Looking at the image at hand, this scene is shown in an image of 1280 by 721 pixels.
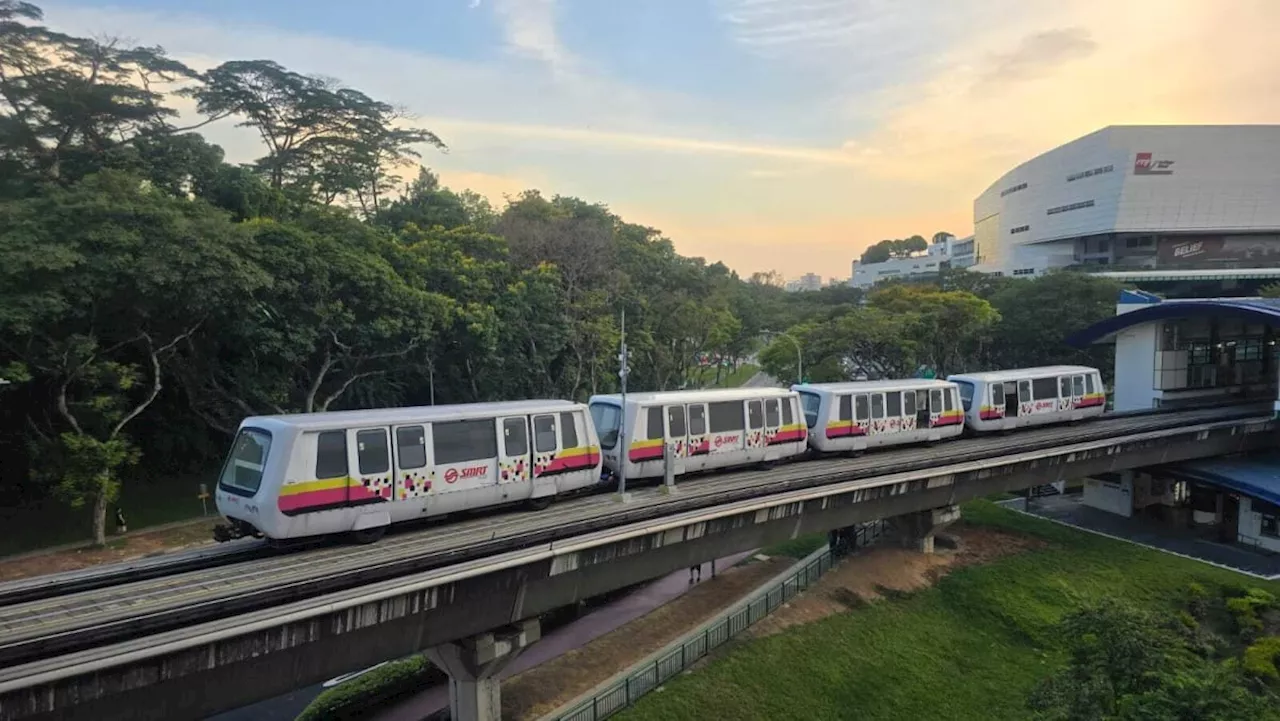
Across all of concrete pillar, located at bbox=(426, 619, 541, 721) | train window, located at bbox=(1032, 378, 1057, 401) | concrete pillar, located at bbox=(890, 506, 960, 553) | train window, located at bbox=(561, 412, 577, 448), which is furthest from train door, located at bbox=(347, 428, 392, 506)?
train window, located at bbox=(1032, 378, 1057, 401)

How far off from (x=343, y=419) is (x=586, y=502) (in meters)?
6.53

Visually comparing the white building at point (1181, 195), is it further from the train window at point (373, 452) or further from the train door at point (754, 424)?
the train window at point (373, 452)

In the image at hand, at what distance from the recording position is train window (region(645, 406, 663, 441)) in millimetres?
20281

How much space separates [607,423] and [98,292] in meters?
17.6

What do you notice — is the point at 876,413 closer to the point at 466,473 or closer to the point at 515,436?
the point at 515,436

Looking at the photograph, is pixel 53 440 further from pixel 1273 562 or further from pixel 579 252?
pixel 1273 562

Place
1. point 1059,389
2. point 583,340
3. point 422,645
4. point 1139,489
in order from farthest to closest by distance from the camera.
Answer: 1. point 583,340
2. point 1139,489
3. point 1059,389
4. point 422,645

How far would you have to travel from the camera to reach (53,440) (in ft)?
90.5

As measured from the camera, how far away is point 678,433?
21.0 m

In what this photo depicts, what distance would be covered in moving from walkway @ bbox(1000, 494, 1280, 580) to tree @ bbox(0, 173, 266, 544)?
3538cm

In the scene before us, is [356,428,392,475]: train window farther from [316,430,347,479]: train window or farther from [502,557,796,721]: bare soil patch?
[502,557,796,721]: bare soil patch

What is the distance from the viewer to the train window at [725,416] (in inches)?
855

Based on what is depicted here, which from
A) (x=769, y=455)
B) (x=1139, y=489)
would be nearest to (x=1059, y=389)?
(x=1139, y=489)

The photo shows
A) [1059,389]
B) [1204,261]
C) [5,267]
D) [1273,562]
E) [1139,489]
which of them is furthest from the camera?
[1204,261]
